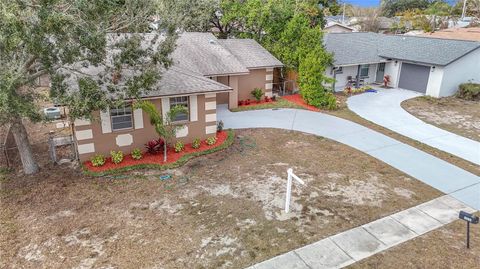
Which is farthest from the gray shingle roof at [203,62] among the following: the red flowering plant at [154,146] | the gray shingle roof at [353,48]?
the gray shingle roof at [353,48]

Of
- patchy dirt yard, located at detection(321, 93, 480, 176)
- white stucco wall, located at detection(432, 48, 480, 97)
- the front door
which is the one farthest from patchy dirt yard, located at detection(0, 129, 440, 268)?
the front door

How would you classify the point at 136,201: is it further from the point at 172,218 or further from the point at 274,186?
the point at 274,186

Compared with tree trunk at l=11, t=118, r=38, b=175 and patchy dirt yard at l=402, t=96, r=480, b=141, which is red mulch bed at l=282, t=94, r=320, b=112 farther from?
tree trunk at l=11, t=118, r=38, b=175

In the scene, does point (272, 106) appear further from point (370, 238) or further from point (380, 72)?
point (370, 238)

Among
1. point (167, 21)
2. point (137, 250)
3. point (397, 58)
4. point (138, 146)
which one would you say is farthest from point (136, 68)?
point (397, 58)

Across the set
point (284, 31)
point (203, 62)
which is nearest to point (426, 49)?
point (284, 31)

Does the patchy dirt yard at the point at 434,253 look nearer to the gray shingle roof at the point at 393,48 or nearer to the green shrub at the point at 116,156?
the green shrub at the point at 116,156

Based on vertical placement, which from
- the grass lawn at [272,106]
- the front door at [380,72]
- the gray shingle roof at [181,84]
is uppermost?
the gray shingle roof at [181,84]
